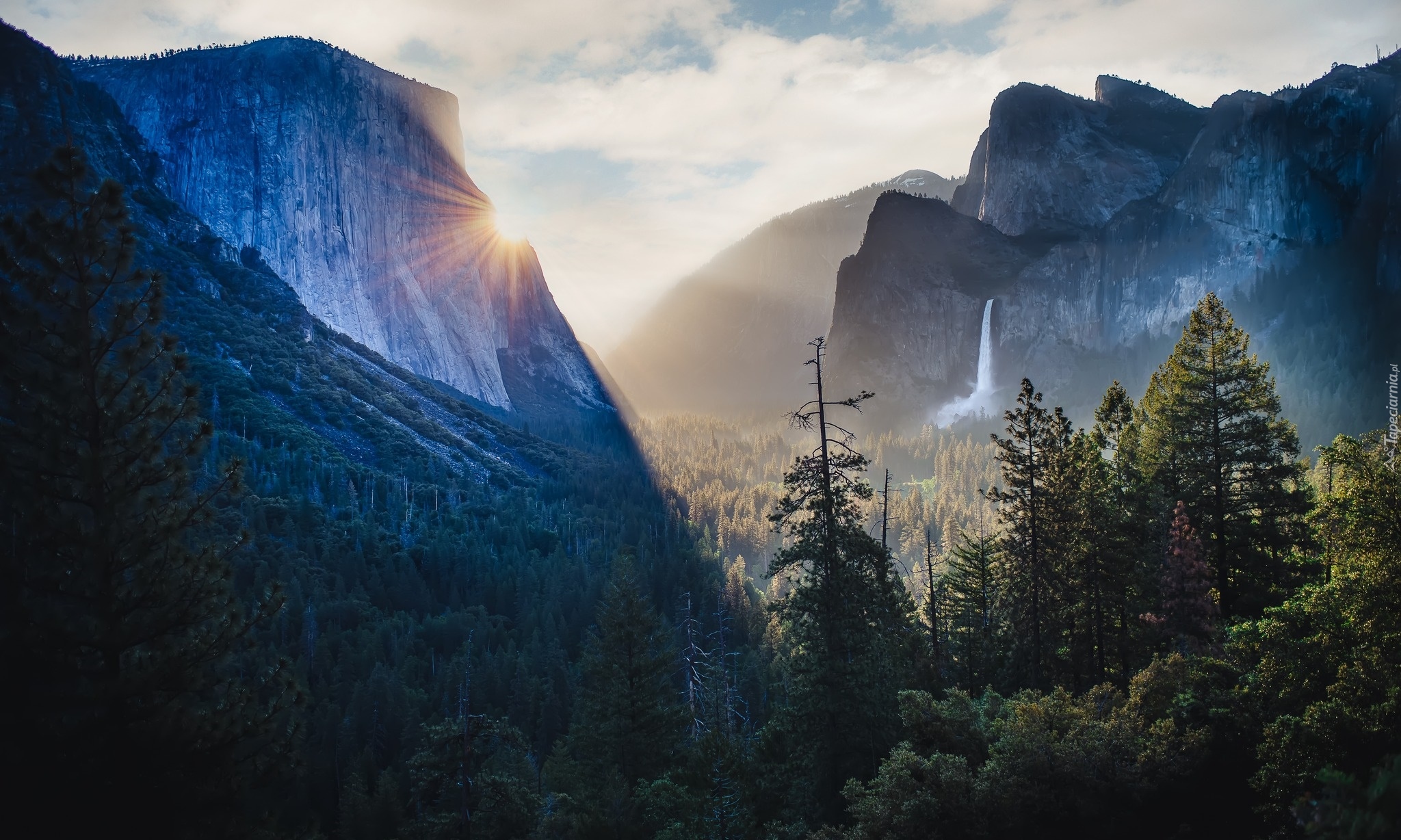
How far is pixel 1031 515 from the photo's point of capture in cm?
2152

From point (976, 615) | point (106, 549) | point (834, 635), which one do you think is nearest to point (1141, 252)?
point (976, 615)

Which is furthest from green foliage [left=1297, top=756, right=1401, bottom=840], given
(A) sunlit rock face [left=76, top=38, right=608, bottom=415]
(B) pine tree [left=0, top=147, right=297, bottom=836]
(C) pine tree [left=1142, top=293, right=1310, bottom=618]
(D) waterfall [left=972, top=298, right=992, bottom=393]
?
(D) waterfall [left=972, top=298, right=992, bottom=393]

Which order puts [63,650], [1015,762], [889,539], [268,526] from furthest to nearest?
[889,539]
[268,526]
[1015,762]
[63,650]

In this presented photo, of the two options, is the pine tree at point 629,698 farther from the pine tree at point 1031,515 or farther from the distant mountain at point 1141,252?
the distant mountain at point 1141,252

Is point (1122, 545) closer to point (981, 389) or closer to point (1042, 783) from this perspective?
point (1042, 783)

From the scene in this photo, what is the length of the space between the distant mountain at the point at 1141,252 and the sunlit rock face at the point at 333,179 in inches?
3953

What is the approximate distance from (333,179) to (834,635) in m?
150

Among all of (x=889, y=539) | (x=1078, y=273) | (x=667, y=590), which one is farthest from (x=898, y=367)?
(x=667, y=590)

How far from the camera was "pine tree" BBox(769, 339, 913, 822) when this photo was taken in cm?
1622

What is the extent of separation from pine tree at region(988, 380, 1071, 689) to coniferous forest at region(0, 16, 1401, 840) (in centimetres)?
12

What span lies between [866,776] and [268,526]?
217 ft

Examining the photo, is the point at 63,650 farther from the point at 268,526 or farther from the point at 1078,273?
the point at 1078,273

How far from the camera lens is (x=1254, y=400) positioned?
66.7 ft

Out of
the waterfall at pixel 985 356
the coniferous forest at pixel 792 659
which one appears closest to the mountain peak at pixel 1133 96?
the waterfall at pixel 985 356
